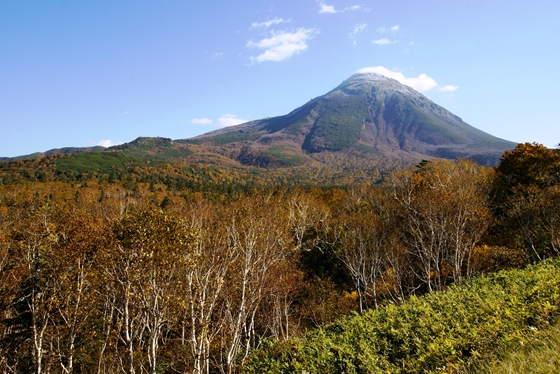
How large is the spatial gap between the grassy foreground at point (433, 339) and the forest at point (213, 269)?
1.76m

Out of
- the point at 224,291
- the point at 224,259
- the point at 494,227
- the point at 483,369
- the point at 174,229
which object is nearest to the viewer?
the point at 483,369

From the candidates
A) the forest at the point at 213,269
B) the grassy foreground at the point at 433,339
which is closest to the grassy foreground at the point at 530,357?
the grassy foreground at the point at 433,339

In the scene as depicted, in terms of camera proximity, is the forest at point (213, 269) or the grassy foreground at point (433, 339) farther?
the forest at point (213, 269)

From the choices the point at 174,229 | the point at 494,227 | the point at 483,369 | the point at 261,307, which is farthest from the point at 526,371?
the point at 494,227

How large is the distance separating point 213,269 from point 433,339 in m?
12.2

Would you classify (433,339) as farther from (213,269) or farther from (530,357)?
(213,269)

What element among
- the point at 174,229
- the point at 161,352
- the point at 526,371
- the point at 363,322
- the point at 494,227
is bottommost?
the point at 161,352

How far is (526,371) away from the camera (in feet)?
14.7

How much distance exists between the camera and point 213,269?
16.5 meters

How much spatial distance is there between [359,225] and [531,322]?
20620 millimetres

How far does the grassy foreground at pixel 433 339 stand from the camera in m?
5.91

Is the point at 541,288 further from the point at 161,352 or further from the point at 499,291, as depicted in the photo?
the point at 161,352

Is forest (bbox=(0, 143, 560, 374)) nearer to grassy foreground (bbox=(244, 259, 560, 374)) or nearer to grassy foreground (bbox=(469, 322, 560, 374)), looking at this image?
grassy foreground (bbox=(244, 259, 560, 374))

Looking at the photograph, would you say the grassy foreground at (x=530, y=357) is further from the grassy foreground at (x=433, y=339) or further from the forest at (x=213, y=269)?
the forest at (x=213, y=269)
